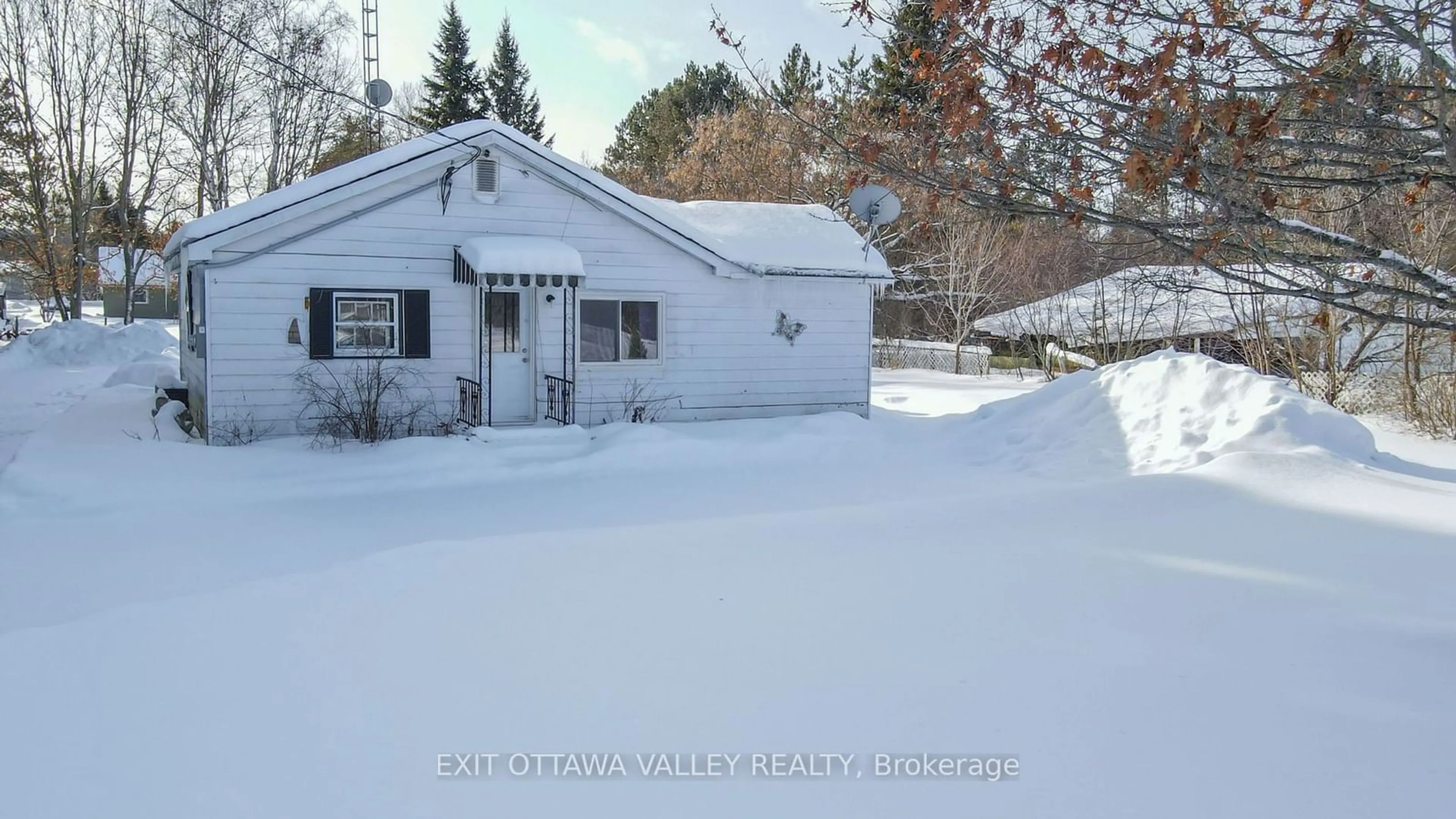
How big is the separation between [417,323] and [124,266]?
32.0 m

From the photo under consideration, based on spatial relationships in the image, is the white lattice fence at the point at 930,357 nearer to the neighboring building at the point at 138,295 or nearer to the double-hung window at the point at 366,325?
the double-hung window at the point at 366,325

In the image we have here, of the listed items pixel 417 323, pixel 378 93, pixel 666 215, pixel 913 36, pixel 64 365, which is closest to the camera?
pixel 913 36

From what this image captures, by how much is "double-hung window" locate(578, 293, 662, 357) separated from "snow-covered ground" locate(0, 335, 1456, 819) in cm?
396

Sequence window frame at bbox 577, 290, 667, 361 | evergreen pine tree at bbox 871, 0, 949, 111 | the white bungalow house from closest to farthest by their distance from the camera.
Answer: evergreen pine tree at bbox 871, 0, 949, 111, the white bungalow house, window frame at bbox 577, 290, 667, 361

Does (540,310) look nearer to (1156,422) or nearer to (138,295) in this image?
(1156,422)

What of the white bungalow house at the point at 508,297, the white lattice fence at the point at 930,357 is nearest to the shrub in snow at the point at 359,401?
the white bungalow house at the point at 508,297

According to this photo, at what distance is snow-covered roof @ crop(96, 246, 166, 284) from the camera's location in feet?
107

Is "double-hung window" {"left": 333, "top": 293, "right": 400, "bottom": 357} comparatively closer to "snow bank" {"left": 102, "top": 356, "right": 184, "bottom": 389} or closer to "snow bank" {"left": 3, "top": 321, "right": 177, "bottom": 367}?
"snow bank" {"left": 102, "top": 356, "right": 184, "bottom": 389}

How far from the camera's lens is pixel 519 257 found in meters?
10.9

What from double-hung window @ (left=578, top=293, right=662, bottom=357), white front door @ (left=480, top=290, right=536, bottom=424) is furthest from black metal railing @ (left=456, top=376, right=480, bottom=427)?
double-hung window @ (left=578, top=293, right=662, bottom=357)

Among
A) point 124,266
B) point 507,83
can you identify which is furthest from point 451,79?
point 124,266

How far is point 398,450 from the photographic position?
33.6ft

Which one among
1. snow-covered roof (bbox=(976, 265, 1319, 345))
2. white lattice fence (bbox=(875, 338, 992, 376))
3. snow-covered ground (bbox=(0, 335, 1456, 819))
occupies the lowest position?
snow-covered ground (bbox=(0, 335, 1456, 819))

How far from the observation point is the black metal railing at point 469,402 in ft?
37.6
